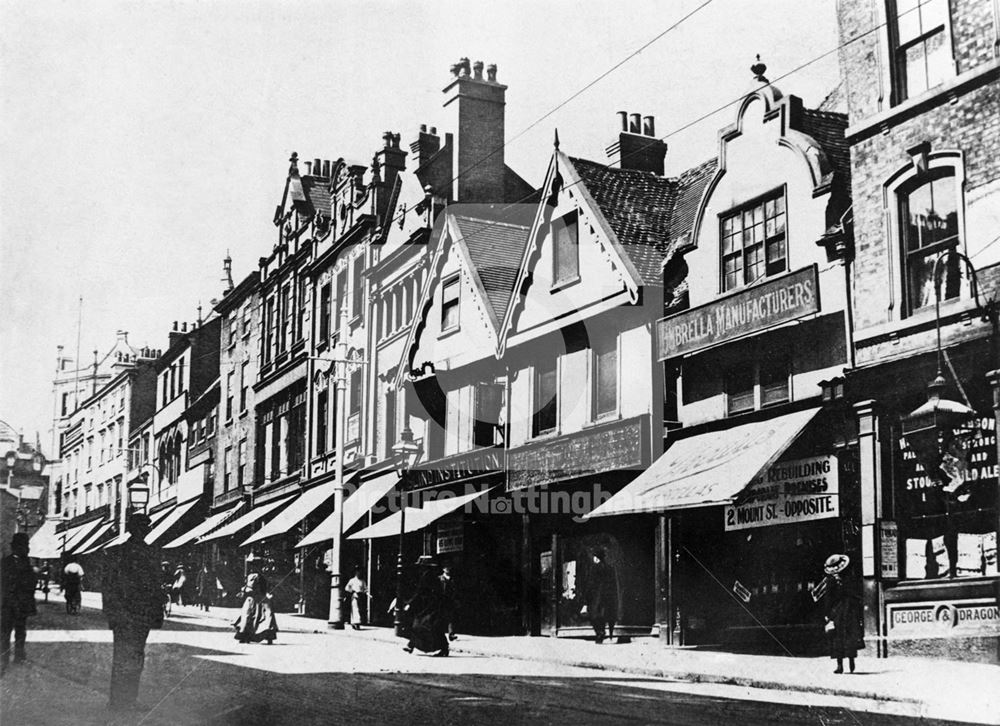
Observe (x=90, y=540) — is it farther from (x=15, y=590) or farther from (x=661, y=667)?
(x=661, y=667)

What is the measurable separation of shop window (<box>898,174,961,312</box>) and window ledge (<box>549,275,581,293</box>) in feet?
28.2

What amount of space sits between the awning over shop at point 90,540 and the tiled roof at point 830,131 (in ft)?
81.0

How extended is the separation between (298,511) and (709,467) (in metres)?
17.0

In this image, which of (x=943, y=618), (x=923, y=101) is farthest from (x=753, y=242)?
(x=943, y=618)

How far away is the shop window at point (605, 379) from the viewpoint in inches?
908

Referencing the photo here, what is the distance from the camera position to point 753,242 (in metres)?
20.2

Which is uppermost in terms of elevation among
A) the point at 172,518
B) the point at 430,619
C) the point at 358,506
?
the point at 358,506

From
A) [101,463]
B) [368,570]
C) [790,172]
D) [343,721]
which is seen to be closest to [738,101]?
[790,172]

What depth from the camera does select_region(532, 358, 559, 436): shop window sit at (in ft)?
81.1

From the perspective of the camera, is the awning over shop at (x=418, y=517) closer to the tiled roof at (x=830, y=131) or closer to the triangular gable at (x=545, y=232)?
the triangular gable at (x=545, y=232)

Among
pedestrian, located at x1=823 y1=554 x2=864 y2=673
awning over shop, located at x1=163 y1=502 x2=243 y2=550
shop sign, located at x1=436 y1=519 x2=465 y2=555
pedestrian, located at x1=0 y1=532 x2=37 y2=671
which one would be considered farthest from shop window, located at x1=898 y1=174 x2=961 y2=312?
awning over shop, located at x1=163 y1=502 x2=243 y2=550

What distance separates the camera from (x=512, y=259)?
28562mm

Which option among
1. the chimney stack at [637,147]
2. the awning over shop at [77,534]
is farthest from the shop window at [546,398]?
the awning over shop at [77,534]

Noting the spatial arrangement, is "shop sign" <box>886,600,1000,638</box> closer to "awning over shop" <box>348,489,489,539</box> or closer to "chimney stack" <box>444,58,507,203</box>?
"awning over shop" <box>348,489,489,539</box>
